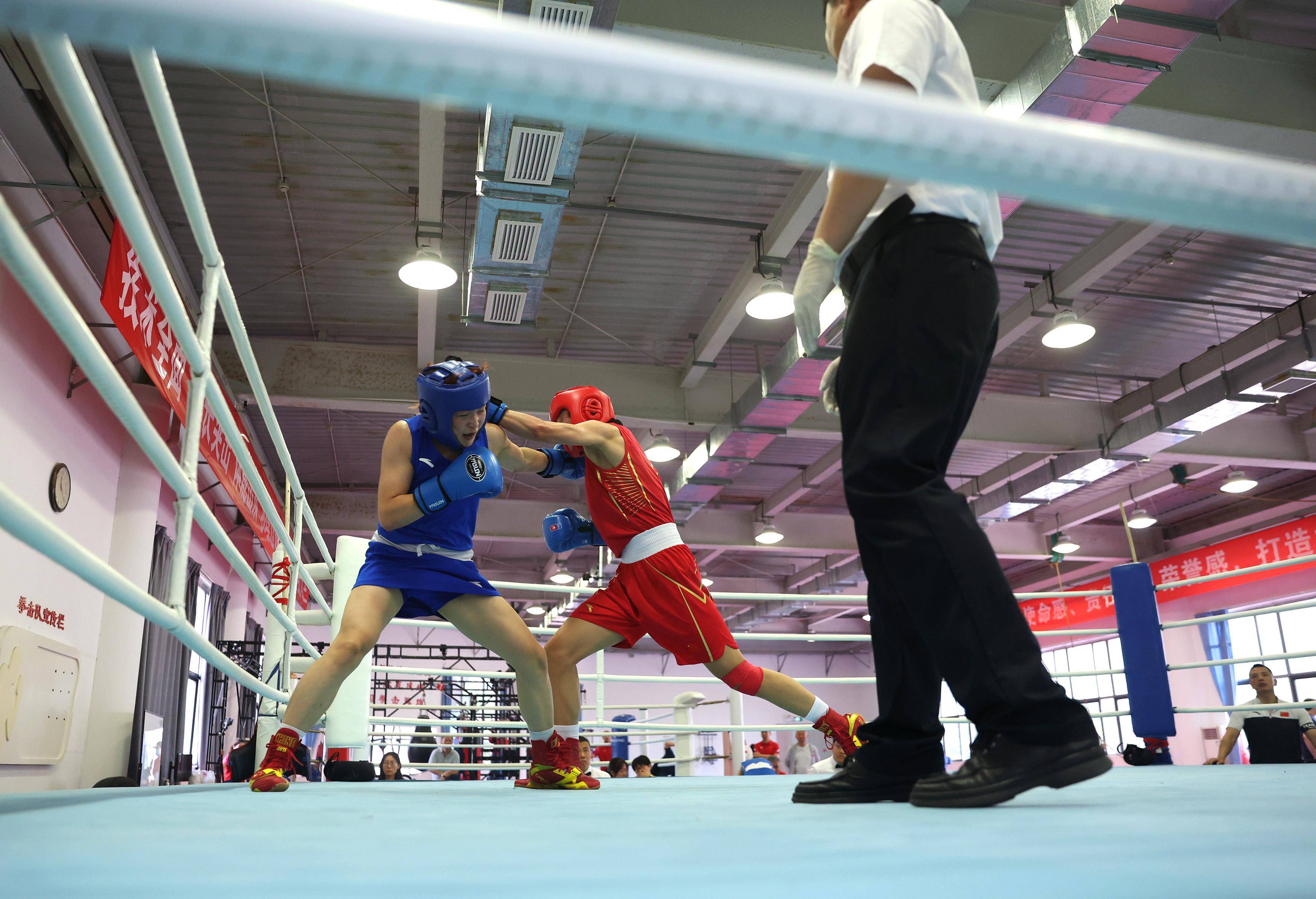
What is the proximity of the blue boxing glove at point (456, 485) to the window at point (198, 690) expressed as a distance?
975 centimetres

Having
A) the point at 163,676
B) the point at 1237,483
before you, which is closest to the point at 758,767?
the point at 163,676

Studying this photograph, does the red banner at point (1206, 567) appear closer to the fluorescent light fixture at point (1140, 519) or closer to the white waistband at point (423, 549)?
the fluorescent light fixture at point (1140, 519)

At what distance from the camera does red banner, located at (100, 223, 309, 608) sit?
477 cm

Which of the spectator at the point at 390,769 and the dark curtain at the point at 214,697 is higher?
the dark curtain at the point at 214,697

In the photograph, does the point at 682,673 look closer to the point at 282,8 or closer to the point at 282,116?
the point at 282,116

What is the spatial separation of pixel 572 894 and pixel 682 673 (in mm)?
22144

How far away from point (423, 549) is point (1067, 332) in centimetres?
564

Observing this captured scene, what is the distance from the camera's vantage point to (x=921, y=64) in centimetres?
133

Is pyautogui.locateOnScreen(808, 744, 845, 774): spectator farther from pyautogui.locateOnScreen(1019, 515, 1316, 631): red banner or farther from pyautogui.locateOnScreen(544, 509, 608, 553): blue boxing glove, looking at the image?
pyautogui.locateOnScreen(1019, 515, 1316, 631): red banner

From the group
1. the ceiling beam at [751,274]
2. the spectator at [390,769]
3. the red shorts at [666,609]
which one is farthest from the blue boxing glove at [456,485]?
the spectator at [390,769]

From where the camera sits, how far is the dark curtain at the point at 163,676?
859 centimetres

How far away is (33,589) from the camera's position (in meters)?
6.41

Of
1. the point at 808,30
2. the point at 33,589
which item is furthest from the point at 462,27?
the point at 33,589

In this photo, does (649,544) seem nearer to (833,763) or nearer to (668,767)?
(833,763)
